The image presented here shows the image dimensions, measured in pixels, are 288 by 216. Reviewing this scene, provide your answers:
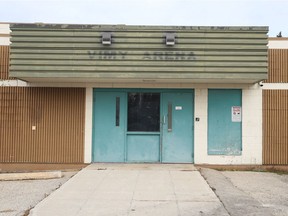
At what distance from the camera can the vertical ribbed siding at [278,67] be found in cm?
1163

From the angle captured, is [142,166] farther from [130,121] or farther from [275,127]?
[275,127]

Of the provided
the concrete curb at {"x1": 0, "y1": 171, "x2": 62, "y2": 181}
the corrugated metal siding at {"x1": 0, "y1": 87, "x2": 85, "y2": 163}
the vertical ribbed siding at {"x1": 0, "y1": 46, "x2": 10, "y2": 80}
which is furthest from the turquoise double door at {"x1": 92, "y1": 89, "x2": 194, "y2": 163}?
the vertical ribbed siding at {"x1": 0, "y1": 46, "x2": 10, "y2": 80}

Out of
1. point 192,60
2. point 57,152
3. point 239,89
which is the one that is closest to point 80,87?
point 57,152

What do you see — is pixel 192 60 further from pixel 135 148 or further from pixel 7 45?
pixel 7 45

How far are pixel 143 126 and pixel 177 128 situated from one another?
1.05m

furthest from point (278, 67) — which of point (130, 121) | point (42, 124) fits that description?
point (42, 124)

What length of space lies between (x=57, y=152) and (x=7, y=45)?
11.9 ft

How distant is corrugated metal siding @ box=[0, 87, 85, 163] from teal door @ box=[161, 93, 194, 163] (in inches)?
100

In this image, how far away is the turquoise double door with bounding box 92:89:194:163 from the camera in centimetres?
1180

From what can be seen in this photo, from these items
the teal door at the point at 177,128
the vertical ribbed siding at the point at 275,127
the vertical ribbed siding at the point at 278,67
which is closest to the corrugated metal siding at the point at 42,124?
the teal door at the point at 177,128

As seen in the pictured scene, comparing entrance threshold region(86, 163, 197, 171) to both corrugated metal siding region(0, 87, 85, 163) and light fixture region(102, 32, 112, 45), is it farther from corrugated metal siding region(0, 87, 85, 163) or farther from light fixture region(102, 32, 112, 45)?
light fixture region(102, 32, 112, 45)

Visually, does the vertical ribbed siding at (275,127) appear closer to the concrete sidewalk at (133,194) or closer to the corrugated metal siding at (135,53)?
the corrugated metal siding at (135,53)

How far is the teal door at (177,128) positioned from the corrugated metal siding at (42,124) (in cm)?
255

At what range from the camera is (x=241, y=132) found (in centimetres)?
1169
